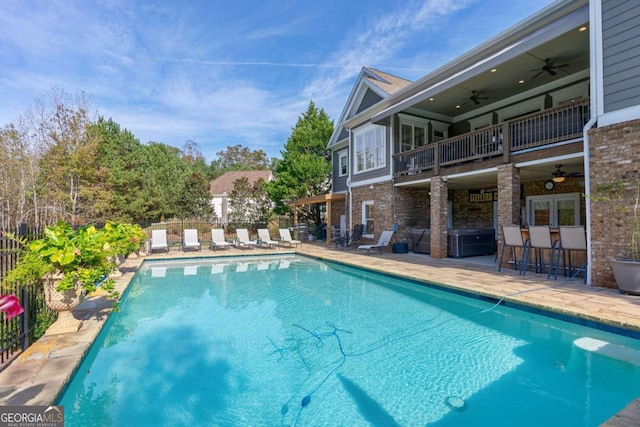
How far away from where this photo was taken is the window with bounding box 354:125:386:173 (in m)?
13.8

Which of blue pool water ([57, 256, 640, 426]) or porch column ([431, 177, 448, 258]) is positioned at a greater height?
porch column ([431, 177, 448, 258])

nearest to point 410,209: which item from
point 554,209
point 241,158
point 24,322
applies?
point 554,209

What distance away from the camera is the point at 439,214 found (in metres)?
10.9

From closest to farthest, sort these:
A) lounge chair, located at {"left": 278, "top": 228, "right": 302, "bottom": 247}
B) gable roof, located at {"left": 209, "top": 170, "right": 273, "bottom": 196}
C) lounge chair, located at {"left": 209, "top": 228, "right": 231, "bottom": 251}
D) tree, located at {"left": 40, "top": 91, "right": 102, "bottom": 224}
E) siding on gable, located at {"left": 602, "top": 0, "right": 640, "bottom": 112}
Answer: siding on gable, located at {"left": 602, "top": 0, "right": 640, "bottom": 112} → lounge chair, located at {"left": 209, "top": 228, "right": 231, "bottom": 251} → tree, located at {"left": 40, "top": 91, "right": 102, "bottom": 224} → lounge chair, located at {"left": 278, "top": 228, "right": 302, "bottom": 247} → gable roof, located at {"left": 209, "top": 170, "right": 273, "bottom": 196}

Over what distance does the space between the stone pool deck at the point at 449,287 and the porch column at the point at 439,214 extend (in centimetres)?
88

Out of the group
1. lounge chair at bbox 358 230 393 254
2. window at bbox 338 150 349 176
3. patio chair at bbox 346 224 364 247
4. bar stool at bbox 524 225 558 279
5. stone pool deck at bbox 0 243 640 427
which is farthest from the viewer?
window at bbox 338 150 349 176

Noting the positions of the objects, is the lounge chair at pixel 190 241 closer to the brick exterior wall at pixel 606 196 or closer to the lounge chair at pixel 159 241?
the lounge chair at pixel 159 241

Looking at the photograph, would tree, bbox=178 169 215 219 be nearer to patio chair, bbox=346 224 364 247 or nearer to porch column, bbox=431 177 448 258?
patio chair, bbox=346 224 364 247

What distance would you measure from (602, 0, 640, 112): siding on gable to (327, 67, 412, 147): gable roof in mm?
7519

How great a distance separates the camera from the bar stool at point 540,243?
24.0 ft

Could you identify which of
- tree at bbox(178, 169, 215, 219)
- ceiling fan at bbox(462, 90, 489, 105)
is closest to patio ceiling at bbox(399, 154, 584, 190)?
ceiling fan at bbox(462, 90, 489, 105)

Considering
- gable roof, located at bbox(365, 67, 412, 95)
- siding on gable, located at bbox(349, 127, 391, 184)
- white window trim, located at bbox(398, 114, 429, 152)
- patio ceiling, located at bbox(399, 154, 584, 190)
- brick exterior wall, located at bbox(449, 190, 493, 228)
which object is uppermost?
gable roof, located at bbox(365, 67, 412, 95)

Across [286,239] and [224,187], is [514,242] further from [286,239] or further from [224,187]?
[224,187]

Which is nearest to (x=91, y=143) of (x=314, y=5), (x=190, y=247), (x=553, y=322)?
(x=190, y=247)
